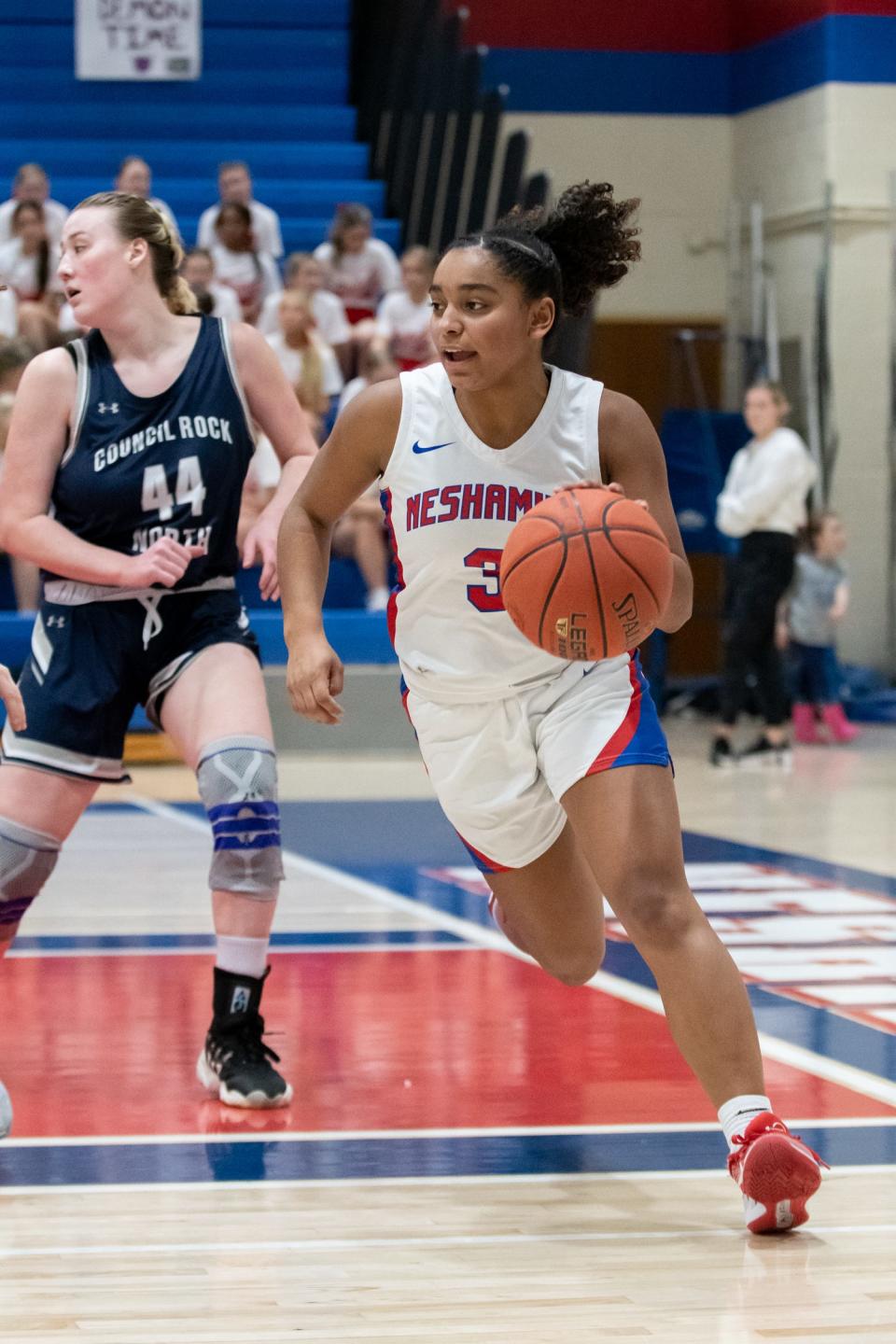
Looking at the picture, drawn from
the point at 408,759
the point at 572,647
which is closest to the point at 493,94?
the point at 408,759

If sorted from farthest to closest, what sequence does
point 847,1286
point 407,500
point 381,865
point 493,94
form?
point 493,94, point 381,865, point 407,500, point 847,1286

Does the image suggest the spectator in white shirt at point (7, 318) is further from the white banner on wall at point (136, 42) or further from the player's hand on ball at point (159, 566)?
the player's hand on ball at point (159, 566)

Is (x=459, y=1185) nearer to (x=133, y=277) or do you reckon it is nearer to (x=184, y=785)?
(x=133, y=277)

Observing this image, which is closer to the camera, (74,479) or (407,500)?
(407,500)

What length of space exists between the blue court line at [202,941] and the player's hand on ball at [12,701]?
73.6 inches

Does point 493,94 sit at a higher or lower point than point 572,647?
higher

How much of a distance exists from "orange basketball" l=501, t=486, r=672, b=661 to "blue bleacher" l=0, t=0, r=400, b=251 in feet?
36.0

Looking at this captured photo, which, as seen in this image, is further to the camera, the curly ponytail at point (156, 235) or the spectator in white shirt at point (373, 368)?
the spectator in white shirt at point (373, 368)

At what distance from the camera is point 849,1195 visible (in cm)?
356

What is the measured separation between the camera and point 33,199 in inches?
492

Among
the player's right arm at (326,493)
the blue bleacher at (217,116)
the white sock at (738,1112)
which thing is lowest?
the white sock at (738,1112)

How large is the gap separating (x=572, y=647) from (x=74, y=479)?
50.3 inches

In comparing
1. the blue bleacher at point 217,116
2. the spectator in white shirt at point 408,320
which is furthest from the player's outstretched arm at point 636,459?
the blue bleacher at point 217,116

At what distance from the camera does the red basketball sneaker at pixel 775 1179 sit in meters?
3.30
